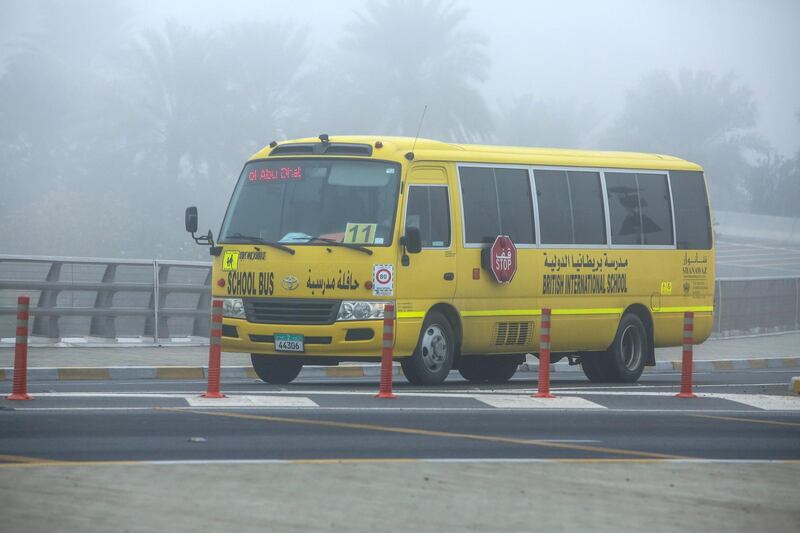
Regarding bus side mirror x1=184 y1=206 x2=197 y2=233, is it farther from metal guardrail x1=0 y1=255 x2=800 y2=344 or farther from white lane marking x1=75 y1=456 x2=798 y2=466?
white lane marking x1=75 y1=456 x2=798 y2=466

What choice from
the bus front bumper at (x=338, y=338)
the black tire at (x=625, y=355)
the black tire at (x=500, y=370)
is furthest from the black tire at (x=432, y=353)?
the black tire at (x=625, y=355)

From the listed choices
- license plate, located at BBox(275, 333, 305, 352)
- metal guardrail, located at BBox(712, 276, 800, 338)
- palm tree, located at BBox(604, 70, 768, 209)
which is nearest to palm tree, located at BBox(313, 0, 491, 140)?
palm tree, located at BBox(604, 70, 768, 209)

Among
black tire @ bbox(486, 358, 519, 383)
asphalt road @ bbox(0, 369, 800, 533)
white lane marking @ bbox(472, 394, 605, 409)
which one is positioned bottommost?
asphalt road @ bbox(0, 369, 800, 533)

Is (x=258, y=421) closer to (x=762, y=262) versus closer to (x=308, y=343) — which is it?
(x=308, y=343)

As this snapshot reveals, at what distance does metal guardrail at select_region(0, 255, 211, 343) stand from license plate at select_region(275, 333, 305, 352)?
6902 millimetres

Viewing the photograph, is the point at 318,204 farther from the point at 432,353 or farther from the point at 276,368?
the point at 276,368

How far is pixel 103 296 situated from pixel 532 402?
10.2 m

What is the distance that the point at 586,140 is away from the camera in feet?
447

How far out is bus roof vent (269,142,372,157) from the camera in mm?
18391

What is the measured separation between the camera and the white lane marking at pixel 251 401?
49.3 feet

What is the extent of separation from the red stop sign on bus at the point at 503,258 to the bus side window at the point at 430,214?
2.31 ft

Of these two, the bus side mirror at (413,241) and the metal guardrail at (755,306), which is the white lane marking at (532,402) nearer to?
the bus side mirror at (413,241)

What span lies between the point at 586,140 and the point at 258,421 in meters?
124

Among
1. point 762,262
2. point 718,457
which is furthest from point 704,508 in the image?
point 762,262
